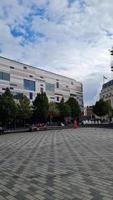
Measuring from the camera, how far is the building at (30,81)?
78.4 m

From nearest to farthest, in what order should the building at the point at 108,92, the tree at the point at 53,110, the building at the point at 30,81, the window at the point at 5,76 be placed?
the window at the point at 5,76 → the building at the point at 30,81 → the tree at the point at 53,110 → the building at the point at 108,92

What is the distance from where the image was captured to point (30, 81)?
287 ft

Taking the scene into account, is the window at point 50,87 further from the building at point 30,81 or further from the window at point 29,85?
the window at point 29,85

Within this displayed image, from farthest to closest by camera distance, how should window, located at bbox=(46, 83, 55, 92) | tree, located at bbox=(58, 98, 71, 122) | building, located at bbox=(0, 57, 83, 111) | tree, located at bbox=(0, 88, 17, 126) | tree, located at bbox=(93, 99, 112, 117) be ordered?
tree, located at bbox=(93, 99, 112, 117) → window, located at bbox=(46, 83, 55, 92) → tree, located at bbox=(58, 98, 71, 122) → building, located at bbox=(0, 57, 83, 111) → tree, located at bbox=(0, 88, 17, 126)

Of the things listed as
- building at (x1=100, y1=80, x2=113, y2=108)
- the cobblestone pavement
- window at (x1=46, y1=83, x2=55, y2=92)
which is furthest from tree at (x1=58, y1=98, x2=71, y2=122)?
the cobblestone pavement

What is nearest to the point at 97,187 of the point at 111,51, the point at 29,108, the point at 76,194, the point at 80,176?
the point at 76,194

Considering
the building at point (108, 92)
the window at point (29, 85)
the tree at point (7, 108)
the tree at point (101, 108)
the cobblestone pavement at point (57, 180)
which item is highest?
the building at point (108, 92)

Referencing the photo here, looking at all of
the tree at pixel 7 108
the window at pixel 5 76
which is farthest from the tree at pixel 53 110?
the tree at pixel 7 108

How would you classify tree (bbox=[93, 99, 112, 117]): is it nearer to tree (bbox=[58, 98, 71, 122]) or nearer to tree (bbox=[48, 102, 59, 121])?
tree (bbox=[58, 98, 71, 122])

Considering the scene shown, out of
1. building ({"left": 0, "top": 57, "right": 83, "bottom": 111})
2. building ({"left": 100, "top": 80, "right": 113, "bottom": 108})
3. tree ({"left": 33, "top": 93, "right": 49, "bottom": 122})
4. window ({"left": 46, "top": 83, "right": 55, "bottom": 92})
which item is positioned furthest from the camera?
building ({"left": 100, "top": 80, "right": 113, "bottom": 108})

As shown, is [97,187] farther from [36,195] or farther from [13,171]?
[13,171]

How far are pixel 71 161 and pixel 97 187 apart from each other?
5170 mm

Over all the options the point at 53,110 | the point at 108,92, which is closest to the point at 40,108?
the point at 53,110

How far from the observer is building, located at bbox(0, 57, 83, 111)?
7844cm
